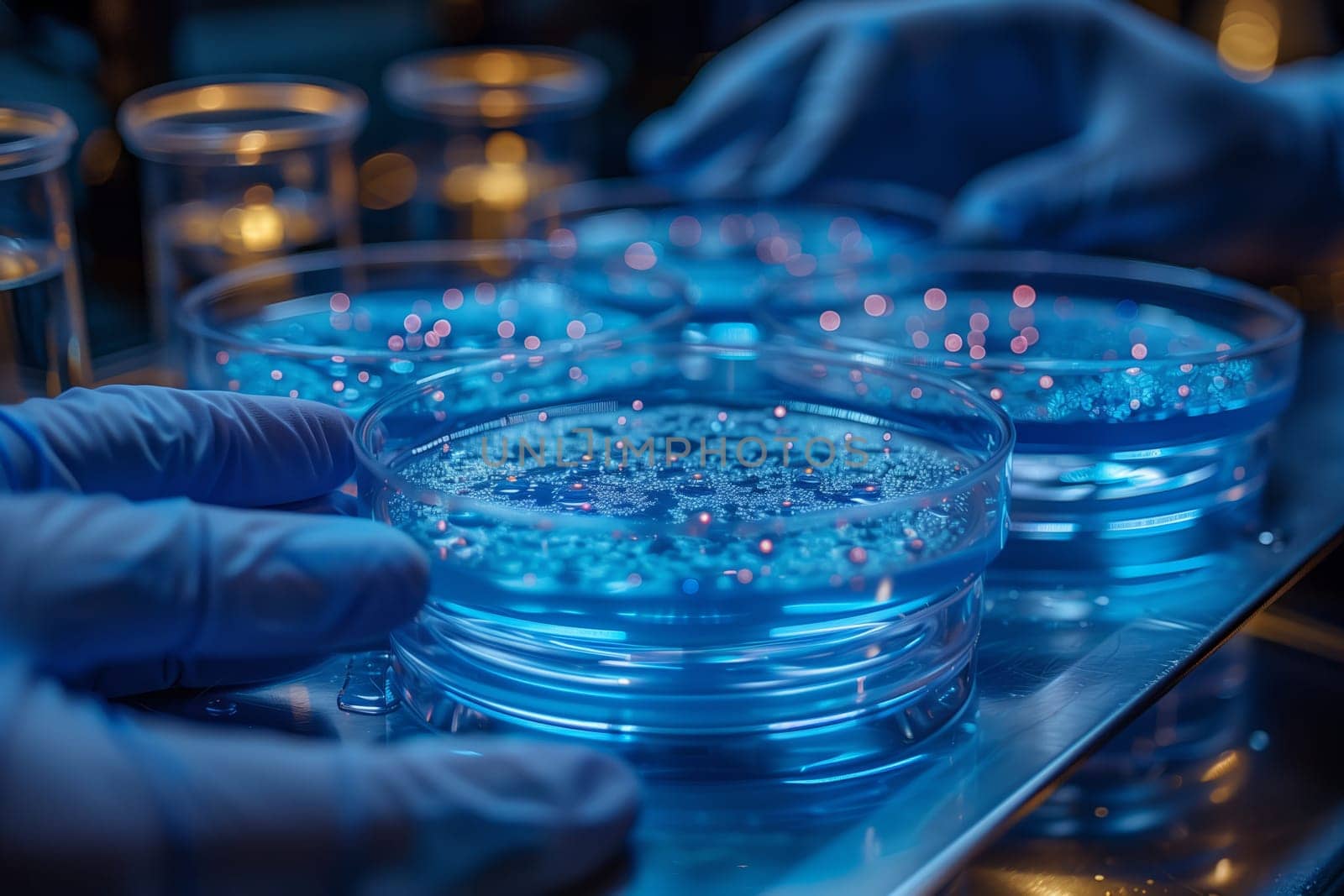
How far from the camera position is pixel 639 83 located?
A: 2.15 meters

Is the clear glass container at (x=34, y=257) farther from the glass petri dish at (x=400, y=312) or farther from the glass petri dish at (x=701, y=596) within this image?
the glass petri dish at (x=701, y=596)

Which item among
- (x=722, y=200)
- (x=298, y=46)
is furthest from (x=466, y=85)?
(x=722, y=200)

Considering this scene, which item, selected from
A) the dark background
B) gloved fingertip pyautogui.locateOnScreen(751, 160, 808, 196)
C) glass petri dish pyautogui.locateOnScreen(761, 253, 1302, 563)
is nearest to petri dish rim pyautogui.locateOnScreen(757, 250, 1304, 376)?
glass petri dish pyautogui.locateOnScreen(761, 253, 1302, 563)

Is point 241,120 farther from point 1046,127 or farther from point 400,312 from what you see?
point 1046,127

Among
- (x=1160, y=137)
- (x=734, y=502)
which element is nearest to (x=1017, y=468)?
(x=734, y=502)

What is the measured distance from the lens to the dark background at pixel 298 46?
126 cm

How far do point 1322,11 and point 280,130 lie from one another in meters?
Result: 2.18

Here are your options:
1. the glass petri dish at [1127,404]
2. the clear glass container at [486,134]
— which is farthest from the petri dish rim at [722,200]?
the glass petri dish at [1127,404]

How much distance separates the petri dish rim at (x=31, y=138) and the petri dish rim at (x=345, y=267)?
158 mm

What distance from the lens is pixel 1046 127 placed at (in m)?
1.74

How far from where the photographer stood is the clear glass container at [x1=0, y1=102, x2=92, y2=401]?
0.89 meters

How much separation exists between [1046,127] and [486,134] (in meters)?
0.80

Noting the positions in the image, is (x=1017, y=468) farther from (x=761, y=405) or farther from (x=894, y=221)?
(x=894, y=221)

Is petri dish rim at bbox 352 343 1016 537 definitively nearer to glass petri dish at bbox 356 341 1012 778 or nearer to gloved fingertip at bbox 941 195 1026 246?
glass petri dish at bbox 356 341 1012 778
